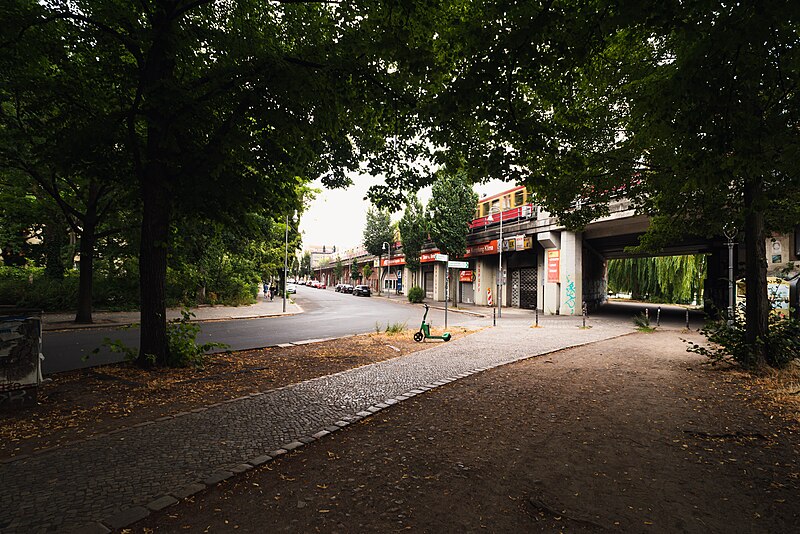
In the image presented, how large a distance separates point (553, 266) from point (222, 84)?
76.1ft

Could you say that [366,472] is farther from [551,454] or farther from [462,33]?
[462,33]

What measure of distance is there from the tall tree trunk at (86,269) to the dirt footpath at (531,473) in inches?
607

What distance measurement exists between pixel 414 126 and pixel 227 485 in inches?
255

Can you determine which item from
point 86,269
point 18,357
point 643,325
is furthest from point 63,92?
point 643,325

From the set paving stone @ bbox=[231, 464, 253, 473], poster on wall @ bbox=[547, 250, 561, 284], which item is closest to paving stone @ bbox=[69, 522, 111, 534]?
paving stone @ bbox=[231, 464, 253, 473]

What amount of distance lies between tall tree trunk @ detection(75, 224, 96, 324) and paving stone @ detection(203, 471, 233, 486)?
15520 millimetres

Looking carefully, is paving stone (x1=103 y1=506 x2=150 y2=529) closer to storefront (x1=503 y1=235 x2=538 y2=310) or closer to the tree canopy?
storefront (x1=503 y1=235 x2=538 y2=310)

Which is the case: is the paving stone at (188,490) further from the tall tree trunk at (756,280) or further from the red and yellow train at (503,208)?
the red and yellow train at (503,208)

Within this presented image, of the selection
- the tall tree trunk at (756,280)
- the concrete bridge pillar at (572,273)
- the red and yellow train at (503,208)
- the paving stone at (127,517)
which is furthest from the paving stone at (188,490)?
the red and yellow train at (503,208)

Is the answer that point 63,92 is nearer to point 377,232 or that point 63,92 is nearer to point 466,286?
point 466,286

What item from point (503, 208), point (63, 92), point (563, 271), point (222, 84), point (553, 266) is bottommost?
point (563, 271)

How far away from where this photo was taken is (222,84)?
5.92m

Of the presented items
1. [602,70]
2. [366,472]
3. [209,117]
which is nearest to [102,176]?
[209,117]

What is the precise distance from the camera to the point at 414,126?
7512mm
